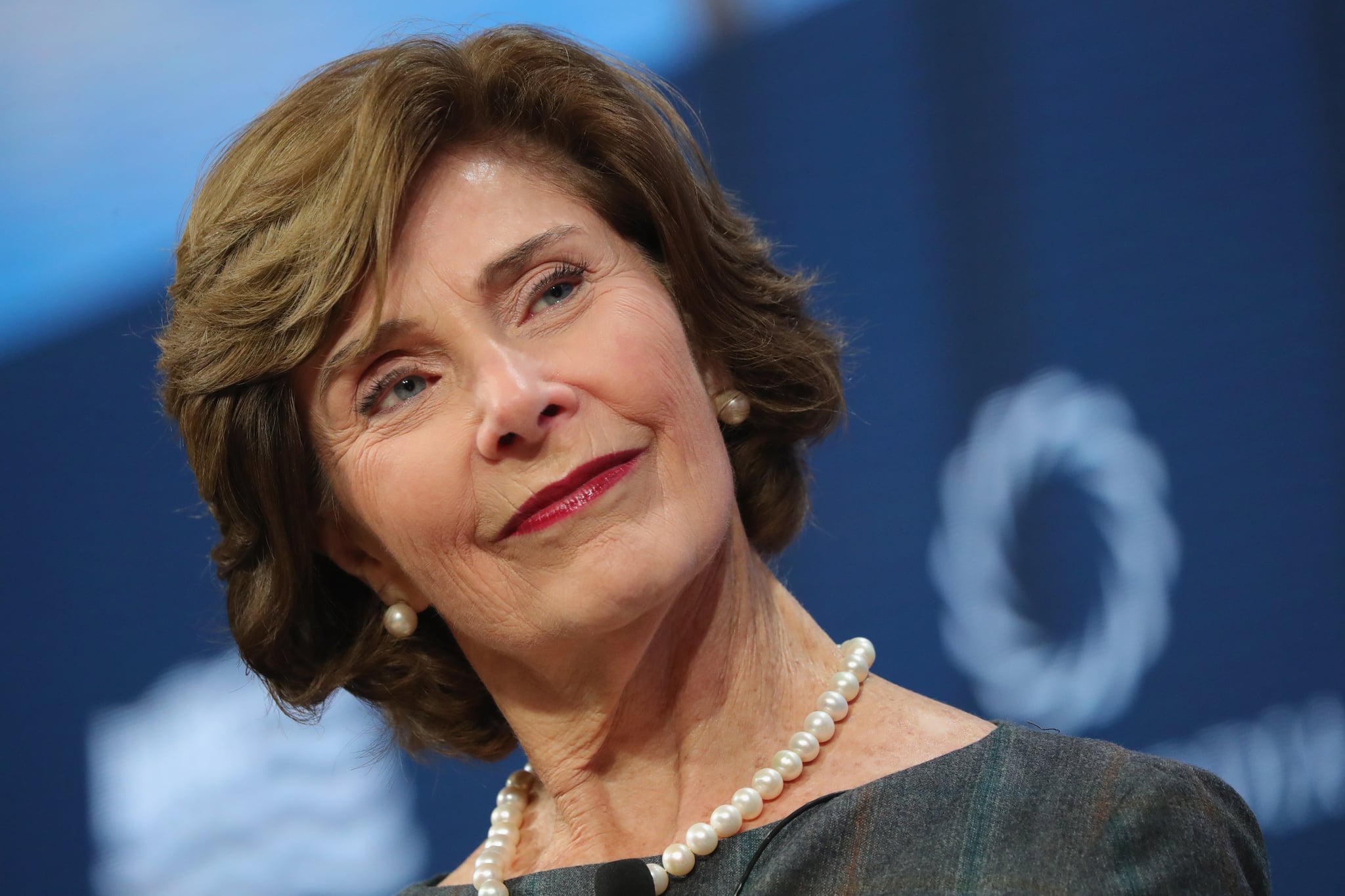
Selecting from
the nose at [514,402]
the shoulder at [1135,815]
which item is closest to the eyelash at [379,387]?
the nose at [514,402]

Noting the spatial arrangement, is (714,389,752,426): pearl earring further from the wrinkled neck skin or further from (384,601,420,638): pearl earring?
(384,601,420,638): pearl earring

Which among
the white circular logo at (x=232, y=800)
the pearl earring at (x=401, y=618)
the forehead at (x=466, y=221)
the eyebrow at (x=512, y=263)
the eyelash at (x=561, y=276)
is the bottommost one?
the white circular logo at (x=232, y=800)

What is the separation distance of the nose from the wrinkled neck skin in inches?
9.5

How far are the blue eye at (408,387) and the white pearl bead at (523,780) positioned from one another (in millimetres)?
584

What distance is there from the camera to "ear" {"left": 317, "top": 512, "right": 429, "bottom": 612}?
166 cm

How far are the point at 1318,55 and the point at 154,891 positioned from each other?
2551 millimetres

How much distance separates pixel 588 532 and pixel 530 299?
277 mm

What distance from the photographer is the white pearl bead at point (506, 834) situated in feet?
5.55

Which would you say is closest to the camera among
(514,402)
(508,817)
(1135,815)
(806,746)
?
(1135,815)

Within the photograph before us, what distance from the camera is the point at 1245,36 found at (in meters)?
2.32

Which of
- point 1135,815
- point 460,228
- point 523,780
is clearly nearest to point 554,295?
point 460,228

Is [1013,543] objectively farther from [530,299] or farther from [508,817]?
[530,299]

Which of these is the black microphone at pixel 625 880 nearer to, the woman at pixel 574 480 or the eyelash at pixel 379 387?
the woman at pixel 574 480

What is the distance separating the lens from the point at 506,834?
5.57 feet
